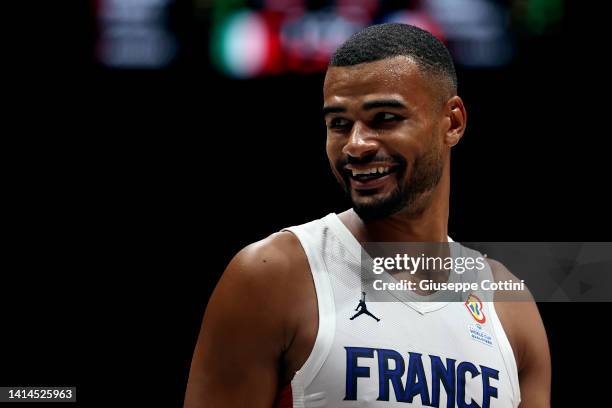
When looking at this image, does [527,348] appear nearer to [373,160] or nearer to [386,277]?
Answer: [386,277]

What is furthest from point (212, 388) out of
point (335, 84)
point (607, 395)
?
point (607, 395)

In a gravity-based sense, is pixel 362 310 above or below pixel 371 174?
below

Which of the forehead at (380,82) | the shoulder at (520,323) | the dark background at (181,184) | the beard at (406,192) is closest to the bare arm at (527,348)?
the shoulder at (520,323)

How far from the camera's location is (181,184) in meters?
4.01

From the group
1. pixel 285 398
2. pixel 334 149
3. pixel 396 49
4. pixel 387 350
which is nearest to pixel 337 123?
pixel 334 149

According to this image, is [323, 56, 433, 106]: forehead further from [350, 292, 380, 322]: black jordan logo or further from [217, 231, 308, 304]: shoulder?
[350, 292, 380, 322]: black jordan logo

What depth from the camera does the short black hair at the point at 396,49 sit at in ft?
7.13

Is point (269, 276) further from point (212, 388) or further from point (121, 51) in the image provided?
point (121, 51)

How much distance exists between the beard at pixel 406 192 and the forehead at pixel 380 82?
5.8 inches

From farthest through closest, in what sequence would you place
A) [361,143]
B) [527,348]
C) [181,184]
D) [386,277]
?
[181,184] → [527,348] → [386,277] → [361,143]

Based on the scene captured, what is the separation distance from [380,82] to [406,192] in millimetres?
280

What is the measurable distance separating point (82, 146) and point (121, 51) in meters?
0.47

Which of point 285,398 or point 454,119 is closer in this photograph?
point 285,398

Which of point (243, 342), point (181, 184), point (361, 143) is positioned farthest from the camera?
point (181, 184)
